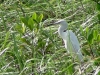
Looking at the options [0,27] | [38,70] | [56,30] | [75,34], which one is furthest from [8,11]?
[38,70]

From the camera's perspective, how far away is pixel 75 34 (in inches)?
141

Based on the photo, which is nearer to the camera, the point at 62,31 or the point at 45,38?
the point at 45,38

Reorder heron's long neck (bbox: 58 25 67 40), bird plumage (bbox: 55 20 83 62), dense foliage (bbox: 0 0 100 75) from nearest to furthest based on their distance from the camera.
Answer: dense foliage (bbox: 0 0 100 75) < bird plumage (bbox: 55 20 83 62) < heron's long neck (bbox: 58 25 67 40)

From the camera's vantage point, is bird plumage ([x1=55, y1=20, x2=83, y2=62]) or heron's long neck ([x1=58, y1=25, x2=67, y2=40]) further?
heron's long neck ([x1=58, y1=25, x2=67, y2=40])

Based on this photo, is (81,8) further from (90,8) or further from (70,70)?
(70,70)

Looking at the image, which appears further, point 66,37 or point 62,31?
point 62,31

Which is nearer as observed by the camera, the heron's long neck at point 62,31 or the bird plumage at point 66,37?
the bird plumage at point 66,37

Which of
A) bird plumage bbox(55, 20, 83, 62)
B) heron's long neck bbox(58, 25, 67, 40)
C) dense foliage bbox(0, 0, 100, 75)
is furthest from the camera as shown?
heron's long neck bbox(58, 25, 67, 40)

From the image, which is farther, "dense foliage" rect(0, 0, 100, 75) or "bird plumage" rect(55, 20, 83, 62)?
"bird plumage" rect(55, 20, 83, 62)

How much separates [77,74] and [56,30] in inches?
54.5

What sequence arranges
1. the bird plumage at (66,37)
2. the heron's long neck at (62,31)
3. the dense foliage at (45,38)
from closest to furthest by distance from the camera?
the dense foliage at (45,38) → the bird plumage at (66,37) → the heron's long neck at (62,31)

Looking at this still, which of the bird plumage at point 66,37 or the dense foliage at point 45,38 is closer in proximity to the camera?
the dense foliage at point 45,38

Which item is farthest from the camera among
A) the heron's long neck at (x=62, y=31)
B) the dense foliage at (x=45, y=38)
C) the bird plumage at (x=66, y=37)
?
the heron's long neck at (x=62, y=31)

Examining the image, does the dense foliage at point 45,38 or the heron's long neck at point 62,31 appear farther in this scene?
the heron's long neck at point 62,31
